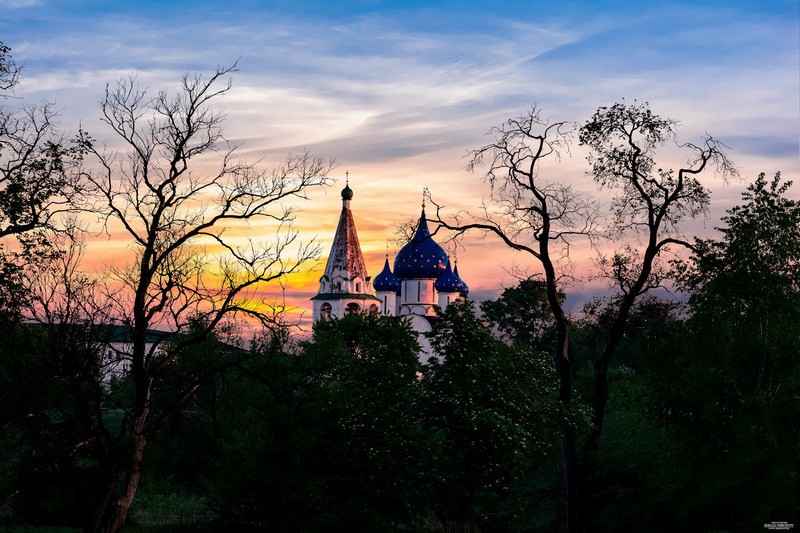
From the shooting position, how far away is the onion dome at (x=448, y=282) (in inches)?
4517

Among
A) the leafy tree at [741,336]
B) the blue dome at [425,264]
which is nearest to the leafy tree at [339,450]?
the leafy tree at [741,336]

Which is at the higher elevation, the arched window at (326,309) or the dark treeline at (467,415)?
the arched window at (326,309)

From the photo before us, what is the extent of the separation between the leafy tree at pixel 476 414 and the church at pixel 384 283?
7605cm

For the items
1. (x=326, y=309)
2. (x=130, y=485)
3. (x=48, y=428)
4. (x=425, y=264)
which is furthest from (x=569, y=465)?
(x=326, y=309)

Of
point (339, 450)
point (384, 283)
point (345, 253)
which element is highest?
point (345, 253)

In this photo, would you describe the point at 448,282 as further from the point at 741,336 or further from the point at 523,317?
the point at 741,336

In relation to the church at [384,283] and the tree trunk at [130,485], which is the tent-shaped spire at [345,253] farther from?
the tree trunk at [130,485]

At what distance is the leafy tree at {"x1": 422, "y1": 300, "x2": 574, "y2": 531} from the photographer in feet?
89.2

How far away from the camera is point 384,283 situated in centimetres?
11700

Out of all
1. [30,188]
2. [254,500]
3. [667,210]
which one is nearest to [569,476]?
[667,210]

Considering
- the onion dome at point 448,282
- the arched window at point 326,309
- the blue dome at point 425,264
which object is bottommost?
the arched window at point 326,309

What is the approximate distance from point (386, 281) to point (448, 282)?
805 cm

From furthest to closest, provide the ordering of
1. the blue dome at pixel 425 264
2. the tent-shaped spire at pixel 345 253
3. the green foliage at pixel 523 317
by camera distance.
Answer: the tent-shaped spire at pixel 345 253 → the blue dome at pixel 425 264 → the green foliage at pixel 523 317

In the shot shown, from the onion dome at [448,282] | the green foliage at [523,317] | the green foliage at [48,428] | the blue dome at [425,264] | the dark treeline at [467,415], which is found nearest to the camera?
the green foliage at [48,428]
